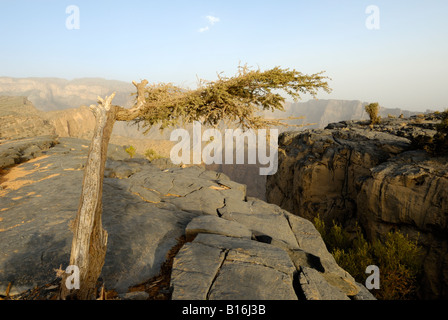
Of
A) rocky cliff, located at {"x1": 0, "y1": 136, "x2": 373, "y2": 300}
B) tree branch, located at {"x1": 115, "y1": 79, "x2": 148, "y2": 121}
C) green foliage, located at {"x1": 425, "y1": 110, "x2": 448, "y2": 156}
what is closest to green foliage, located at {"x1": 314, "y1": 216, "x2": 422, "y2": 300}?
rocky cliff, located at {"x1": 0, "y1": 136, "x2": 373, "y2": 300}

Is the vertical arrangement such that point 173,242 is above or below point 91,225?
below

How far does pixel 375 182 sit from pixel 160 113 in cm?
1271

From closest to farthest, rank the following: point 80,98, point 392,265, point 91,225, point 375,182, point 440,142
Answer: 1. point 91,225
2. point 392,265
3. point 440,142
4. point 375,182
5. point 80,98

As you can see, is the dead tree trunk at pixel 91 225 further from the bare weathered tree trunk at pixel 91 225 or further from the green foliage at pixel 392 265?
the green foliage at pixel 392 265

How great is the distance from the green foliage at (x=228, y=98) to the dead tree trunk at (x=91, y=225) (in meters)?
1.45

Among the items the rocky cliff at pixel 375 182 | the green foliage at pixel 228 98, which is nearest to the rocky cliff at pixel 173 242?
the green foliage at pixel 228 98

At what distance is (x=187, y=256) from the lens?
4523 millimetres

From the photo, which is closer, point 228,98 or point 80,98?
point 228,98

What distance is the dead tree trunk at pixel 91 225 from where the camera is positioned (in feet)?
12.2

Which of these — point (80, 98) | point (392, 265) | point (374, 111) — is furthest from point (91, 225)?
point (80, 98)

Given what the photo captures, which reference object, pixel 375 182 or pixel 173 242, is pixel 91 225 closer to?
pixel 173 242

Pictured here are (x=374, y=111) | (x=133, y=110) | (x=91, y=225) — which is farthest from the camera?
(x=374, y=111)

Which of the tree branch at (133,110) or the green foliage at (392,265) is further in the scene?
the green foliage at (392,265)

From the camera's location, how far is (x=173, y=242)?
587 cm
